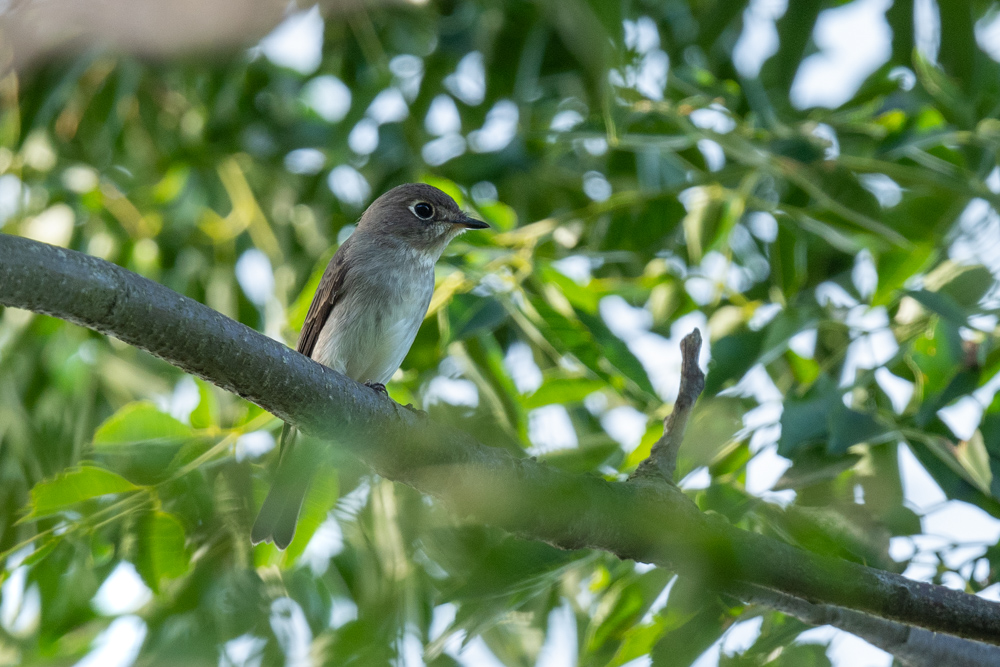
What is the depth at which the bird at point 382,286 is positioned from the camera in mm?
2986

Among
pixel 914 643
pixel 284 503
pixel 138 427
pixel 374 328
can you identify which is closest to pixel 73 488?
pixel 138 427

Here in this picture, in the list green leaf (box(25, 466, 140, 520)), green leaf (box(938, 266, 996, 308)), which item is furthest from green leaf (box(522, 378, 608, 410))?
green leaf (box(25, 466, 140, 520))

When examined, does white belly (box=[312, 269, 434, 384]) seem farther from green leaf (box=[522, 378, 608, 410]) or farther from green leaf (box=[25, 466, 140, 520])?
green leaf (box=[25, 466, 140, 520])

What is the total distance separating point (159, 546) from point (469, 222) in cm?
149

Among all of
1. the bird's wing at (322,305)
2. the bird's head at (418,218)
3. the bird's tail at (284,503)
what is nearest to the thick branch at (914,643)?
the bird's tail at (284,503)

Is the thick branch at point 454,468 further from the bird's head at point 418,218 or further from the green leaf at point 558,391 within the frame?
the bird's head at point 418,218

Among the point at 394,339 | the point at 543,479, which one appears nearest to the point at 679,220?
the point at 394,339

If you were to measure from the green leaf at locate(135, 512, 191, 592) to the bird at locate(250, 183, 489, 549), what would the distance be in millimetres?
575

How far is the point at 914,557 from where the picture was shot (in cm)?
209

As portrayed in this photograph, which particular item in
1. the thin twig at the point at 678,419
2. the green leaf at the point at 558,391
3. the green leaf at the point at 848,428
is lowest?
the green leaf at the point at 558,391

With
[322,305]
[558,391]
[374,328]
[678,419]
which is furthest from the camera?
[322,305]

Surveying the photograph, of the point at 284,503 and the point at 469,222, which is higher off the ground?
the point at 469,222

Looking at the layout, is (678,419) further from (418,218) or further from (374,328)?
(418,218)

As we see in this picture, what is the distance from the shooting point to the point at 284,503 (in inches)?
86.9
